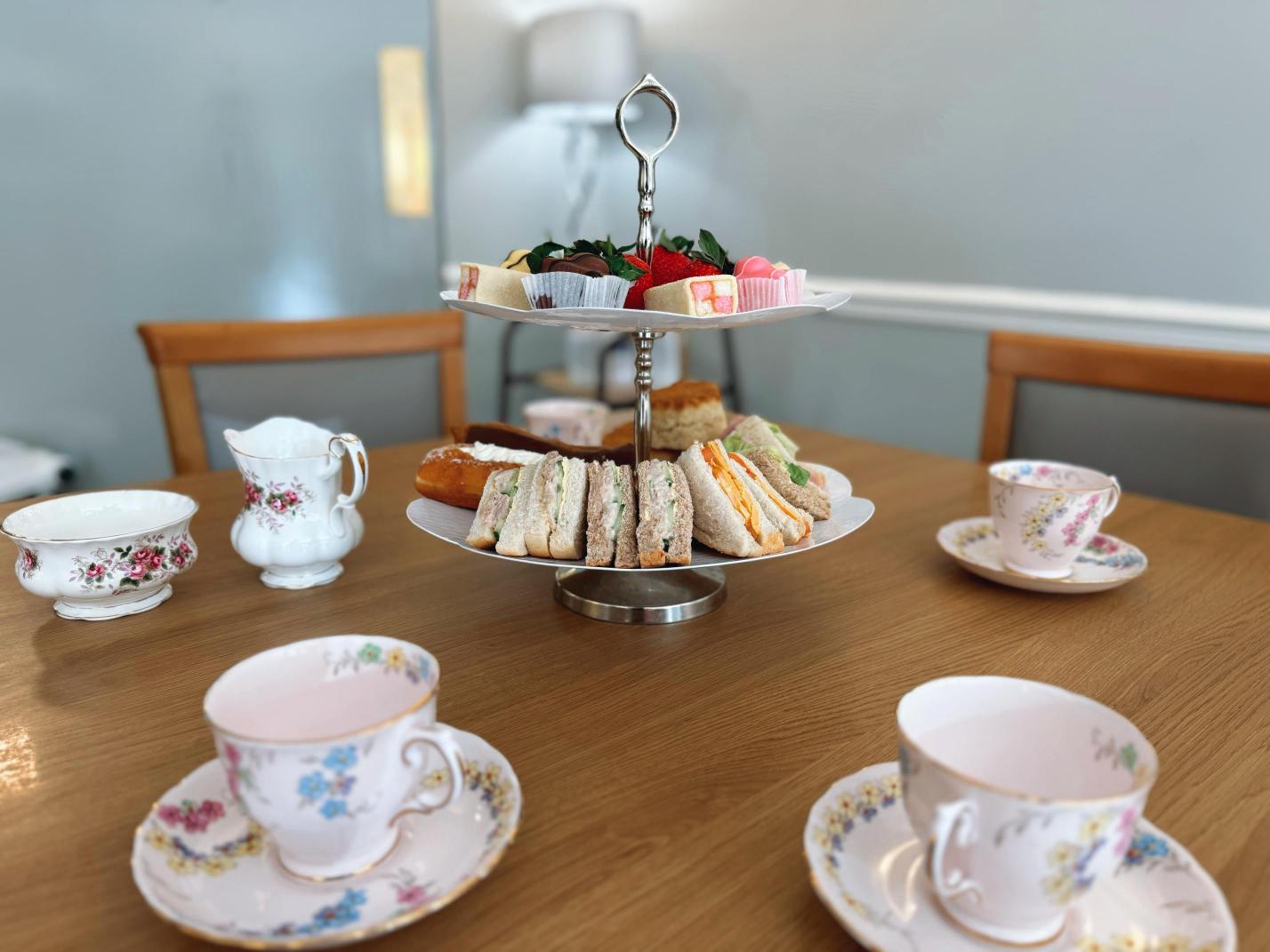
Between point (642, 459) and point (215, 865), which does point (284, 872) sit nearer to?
point (215, 865)

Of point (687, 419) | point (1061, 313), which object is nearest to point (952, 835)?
point (687, 419)

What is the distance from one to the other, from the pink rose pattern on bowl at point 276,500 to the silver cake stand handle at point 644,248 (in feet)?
1.07

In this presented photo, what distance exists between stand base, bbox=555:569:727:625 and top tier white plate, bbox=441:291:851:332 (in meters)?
0.23

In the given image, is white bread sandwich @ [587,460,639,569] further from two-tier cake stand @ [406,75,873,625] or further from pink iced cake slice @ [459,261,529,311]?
pink iced cake slice @ [459,261,529,311]

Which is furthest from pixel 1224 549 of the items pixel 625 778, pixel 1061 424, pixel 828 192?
pixel 828 192

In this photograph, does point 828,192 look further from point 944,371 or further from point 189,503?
point 189,503

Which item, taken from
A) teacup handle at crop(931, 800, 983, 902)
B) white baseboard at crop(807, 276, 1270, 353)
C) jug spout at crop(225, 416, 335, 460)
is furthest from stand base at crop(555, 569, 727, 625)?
white baseboard at crop(807, 276, 1270, 353)

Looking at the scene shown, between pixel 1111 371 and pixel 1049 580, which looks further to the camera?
pixel 1111 371

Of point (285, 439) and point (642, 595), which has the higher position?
point (285, 439)

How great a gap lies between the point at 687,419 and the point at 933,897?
2.23ft

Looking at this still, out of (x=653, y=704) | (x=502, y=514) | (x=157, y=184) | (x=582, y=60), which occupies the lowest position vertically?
(x=653, y=704)

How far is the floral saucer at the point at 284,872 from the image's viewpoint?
42cm

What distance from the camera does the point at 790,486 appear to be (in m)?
0.82

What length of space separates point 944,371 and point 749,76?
1207mm
